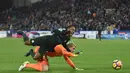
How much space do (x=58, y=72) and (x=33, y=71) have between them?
34.9 inches

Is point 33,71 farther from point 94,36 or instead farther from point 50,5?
point 50,5

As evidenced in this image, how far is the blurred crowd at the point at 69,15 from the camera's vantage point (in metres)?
51.9

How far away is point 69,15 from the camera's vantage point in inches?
2188

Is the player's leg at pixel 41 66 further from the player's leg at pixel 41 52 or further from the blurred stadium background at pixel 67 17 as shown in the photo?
the blurred stadium background at pixel 67 17

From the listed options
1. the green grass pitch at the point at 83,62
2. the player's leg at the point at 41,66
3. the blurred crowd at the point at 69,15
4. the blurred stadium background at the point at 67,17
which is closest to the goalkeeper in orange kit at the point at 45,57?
the player's leg at the point at 41,66

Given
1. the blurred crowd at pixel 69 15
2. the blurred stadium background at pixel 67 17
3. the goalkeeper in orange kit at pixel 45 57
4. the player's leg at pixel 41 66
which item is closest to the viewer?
the goalkeeper in orange kit at pixel 45 57

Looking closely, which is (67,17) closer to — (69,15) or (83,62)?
(69,15)

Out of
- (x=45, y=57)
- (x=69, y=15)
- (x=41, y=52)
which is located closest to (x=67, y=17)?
(x=69, y=15)

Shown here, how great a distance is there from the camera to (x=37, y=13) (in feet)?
190

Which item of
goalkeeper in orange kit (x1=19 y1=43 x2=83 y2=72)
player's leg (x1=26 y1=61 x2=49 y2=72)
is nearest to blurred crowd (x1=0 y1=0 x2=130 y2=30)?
goalkeeper in orange kit (x1=19 y1=43 x2=83 y2=72)

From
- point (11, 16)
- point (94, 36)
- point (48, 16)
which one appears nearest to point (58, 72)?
point (94, 36)

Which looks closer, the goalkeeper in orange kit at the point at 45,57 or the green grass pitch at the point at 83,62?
the goalkeeper in orange kit at the point at 45,57

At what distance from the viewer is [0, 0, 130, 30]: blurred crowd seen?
51869 mm

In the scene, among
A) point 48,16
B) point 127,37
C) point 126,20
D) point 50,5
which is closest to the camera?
point 127,37
